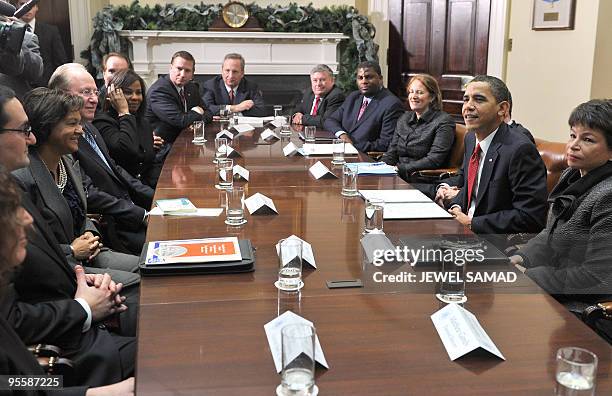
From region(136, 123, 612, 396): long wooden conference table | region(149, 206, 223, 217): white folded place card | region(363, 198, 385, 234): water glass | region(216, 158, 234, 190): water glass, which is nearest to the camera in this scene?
region(136, 123, 612, 396): long wooden conference table

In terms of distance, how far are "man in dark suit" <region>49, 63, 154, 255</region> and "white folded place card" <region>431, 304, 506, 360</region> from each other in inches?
70.4

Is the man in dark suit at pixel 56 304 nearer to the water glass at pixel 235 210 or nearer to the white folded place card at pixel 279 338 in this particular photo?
the water glass at pixel 235 210

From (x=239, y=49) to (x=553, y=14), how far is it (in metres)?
3.50

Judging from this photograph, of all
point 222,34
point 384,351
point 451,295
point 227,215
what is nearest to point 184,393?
point 384,351

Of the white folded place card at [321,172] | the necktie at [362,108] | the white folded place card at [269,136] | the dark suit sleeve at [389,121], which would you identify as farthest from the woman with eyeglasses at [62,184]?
the necktie at [362,108]

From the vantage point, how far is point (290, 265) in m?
1.59

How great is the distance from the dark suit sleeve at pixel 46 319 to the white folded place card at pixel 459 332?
91 cm

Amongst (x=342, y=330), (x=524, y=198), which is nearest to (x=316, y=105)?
(x=524, y=198)

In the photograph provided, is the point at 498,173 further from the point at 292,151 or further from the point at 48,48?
the point at 48,48

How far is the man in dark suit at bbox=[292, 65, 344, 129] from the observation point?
17.2 ft

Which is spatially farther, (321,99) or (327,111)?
(321,99)

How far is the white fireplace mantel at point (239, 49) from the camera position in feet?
23.4

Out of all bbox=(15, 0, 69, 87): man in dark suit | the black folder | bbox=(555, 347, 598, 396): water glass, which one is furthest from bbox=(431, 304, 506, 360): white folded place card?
bbox=(15, 0, 69, 87): man in dark suit

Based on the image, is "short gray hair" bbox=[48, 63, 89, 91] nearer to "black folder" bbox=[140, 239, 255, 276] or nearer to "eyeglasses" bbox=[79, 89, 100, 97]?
"eyeglasses" bbox=[79, 89, 100, 97]
